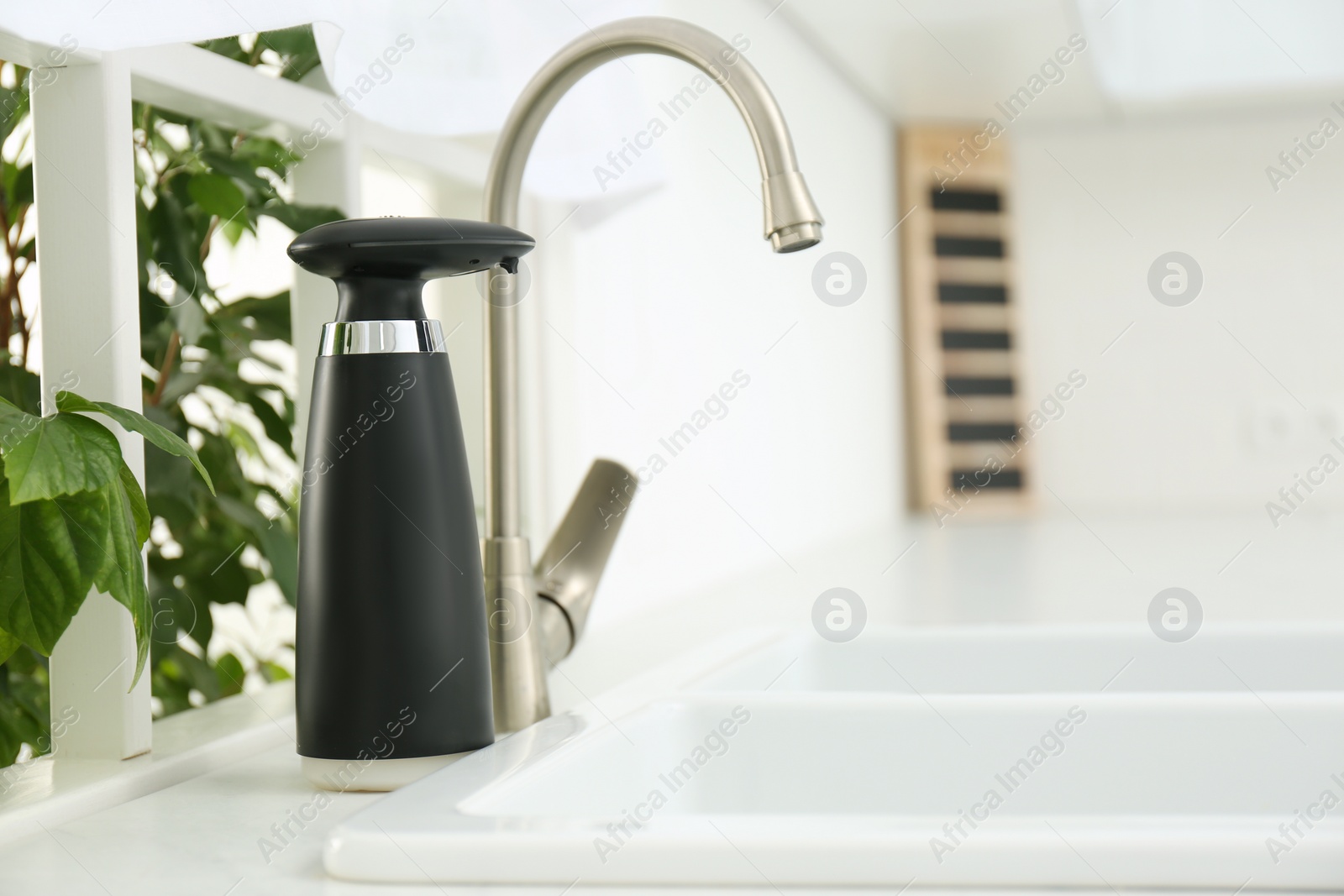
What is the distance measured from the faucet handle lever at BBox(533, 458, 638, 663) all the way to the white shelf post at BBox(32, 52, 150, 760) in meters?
0.23

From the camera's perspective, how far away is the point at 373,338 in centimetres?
54

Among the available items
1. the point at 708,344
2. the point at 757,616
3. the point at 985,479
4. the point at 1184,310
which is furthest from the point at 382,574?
the point at 1184,310

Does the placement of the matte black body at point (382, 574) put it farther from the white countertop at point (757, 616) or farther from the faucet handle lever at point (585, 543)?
the faucet handle lever at point (585, 543)

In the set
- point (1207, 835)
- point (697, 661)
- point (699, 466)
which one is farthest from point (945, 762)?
point (699, 466)

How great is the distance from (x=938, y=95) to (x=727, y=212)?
1472 millimetres

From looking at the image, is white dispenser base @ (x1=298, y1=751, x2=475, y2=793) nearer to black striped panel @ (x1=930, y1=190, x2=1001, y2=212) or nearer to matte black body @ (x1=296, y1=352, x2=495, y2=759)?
matte black body @ (x1=296, y1=352, x2=495, y2=759)

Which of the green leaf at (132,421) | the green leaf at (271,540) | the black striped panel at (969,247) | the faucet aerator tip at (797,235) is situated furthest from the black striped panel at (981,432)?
the green leaf at (132,421)

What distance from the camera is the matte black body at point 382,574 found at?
520mm

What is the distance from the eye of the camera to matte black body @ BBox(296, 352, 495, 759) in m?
0.52

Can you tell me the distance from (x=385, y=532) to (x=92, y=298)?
24 cm

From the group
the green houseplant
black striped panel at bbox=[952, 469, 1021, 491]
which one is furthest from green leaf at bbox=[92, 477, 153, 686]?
black striped panel at bbox=[952, 469, 1021, 491]

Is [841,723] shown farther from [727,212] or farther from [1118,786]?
[727,212]

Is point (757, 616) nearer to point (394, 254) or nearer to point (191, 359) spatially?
point (191, 359)

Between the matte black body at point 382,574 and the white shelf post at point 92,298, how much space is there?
14 cm
